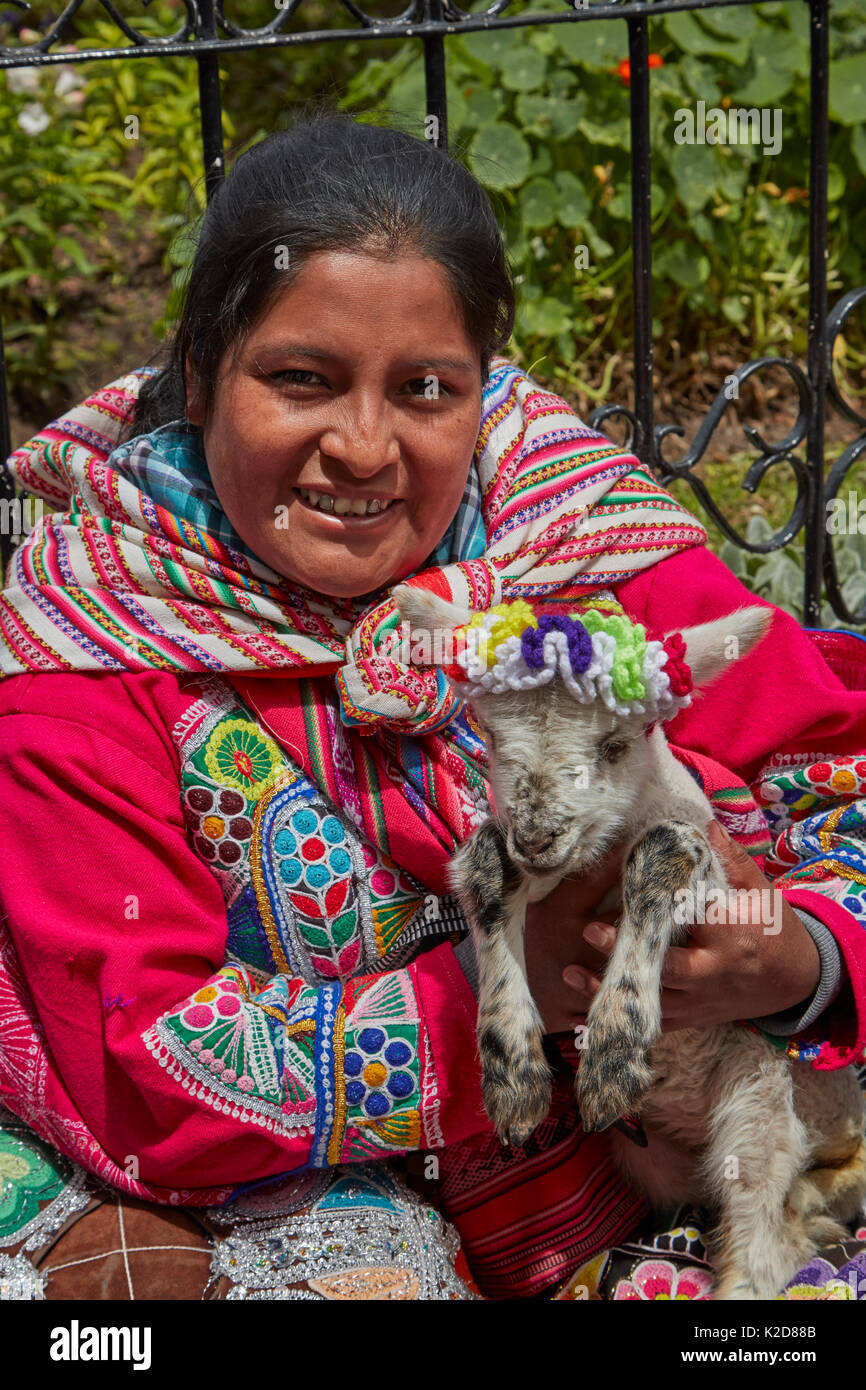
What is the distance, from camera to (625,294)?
6852mm

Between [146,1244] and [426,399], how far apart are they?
1506mm

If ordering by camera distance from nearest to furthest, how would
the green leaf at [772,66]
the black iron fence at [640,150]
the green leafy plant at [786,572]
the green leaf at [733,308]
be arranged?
the black iron fence at [640,150] → the green leafy plant at [786,572] → the green leaf at [772,66] → the green leaf at [733,308]

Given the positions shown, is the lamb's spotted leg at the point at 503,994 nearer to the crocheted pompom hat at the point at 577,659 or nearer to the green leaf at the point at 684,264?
the crocheted pompom hat at the point at 577,659

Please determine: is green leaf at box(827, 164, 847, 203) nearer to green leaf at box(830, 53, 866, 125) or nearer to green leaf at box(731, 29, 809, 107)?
green leaf at box(830, 53, 866, 125)

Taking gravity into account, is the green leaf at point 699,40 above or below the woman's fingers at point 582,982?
above

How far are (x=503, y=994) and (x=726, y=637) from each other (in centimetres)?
67

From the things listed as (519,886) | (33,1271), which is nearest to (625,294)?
(519,886)

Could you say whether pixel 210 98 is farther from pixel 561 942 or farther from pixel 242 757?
pixel 561 942

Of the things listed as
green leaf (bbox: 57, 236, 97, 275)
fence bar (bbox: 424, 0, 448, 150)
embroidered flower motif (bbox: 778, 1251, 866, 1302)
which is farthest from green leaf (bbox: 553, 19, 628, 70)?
embroidered flower motif (bbox: 778, 1251, 866, 1302)

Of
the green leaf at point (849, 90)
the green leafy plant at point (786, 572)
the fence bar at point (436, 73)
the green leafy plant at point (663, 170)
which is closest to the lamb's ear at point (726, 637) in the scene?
the fence bar at point (436, 73)

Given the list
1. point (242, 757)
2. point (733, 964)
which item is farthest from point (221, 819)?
point (733, 964)

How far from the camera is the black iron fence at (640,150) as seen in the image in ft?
9.54

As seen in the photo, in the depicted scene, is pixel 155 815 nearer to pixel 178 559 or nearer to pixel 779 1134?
pixel 178 559

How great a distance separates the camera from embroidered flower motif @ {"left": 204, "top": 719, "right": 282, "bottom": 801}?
2.42 metres
